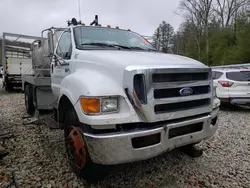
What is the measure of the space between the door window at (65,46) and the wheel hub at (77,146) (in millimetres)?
1290

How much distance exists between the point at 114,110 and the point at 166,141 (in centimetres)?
68

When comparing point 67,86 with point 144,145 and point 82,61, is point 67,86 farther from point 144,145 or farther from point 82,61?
point 144,145

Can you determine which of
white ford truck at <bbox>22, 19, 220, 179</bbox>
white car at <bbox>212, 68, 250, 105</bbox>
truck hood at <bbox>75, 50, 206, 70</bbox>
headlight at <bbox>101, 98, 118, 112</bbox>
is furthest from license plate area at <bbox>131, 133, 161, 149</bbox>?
white car at <bbox>212, 68, 250, 105</bbox>

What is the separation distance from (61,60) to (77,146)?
160 cm

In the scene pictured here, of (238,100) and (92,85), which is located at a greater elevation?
(92,85)

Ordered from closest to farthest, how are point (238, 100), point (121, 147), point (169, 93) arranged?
point (121, 147)
point (169, 93)
point (238, 100)

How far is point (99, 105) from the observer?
215cm

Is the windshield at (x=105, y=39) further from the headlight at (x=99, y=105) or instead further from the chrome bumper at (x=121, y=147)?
the chrome bumper at (x=121, y=147)

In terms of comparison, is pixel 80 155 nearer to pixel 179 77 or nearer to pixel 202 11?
pixel 179 77

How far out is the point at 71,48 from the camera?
3.27 m

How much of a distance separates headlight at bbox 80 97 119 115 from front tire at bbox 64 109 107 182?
39cm

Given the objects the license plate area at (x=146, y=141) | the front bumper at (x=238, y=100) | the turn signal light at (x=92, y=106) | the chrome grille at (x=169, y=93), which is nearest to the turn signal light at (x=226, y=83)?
the front bumper at (x=238, y=100)

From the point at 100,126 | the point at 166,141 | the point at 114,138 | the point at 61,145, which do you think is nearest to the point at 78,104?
the point at 100,126

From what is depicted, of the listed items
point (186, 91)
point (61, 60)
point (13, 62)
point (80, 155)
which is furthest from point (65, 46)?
point (13, 62)
